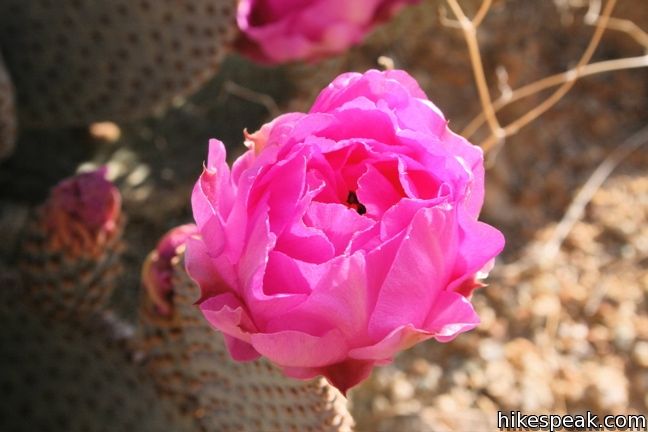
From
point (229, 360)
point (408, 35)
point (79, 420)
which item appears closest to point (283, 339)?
point (229, 360)

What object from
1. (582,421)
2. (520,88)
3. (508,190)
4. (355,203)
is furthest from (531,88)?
(355,203)

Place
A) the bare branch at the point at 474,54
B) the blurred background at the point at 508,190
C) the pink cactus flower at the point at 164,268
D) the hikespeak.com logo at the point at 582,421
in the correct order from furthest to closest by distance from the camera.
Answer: the blurred background at the point at 508,190 < the hikespeak.com logo at the point at 582,421 < the bare branch at the point at 474,54 < the pink cactus flower at the point at 164,268

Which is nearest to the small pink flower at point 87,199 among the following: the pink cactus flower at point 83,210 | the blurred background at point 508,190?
the pink cactus flower at point 83,210

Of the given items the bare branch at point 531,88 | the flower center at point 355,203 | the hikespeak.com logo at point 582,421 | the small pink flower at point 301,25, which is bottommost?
the hikespeak.com logo at point 582,421

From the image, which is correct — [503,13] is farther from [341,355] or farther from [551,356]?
[341,355]

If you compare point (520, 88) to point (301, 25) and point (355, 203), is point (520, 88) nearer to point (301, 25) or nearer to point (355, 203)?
point (301, 25)

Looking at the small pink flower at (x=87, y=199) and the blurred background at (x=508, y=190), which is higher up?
the small pink flower at (x=87, y=199)

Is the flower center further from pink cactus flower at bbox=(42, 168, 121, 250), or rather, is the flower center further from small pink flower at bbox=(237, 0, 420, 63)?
small pink flower at bbox=(237, 0, 420, 63)

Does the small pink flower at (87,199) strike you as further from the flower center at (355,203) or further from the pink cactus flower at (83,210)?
the flower center at (355,203)
